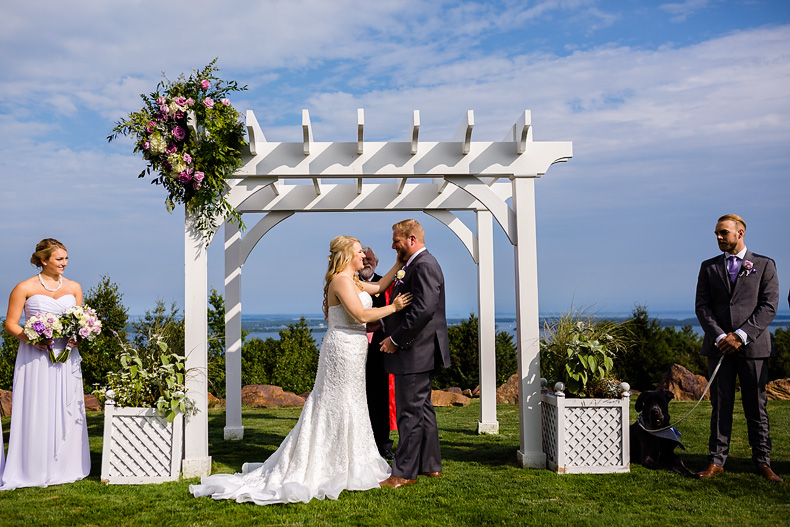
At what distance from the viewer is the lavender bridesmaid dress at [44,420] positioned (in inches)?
207

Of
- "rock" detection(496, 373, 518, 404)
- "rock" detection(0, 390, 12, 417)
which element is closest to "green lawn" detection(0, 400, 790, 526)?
"rock" detection(496, 373, 518, 404)

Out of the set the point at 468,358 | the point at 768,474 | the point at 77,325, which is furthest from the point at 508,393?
the point at 77,325

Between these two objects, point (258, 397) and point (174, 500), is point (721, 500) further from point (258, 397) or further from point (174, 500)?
point (258, 397)

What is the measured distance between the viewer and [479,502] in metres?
4.72

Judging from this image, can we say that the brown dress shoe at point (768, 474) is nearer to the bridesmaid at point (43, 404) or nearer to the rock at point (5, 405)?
the bridesmaid at point (43, 404)

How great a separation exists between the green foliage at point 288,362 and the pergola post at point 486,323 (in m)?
4.98

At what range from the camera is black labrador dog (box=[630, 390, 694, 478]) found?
5648 mm

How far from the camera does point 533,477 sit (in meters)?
5.44

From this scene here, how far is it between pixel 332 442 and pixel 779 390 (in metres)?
8.58

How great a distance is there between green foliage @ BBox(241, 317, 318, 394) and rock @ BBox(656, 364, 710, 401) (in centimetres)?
619

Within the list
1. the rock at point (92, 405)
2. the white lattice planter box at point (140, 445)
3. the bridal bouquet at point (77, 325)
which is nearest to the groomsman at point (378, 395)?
the white lattice planter box at point (140, 445)

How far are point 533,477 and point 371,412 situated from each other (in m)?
1.62

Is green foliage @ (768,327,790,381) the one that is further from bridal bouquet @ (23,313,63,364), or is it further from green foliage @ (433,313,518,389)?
bridal bouquet @ (23,313,63,364)

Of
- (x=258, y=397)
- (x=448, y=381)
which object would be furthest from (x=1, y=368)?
(x=448, y=381)
